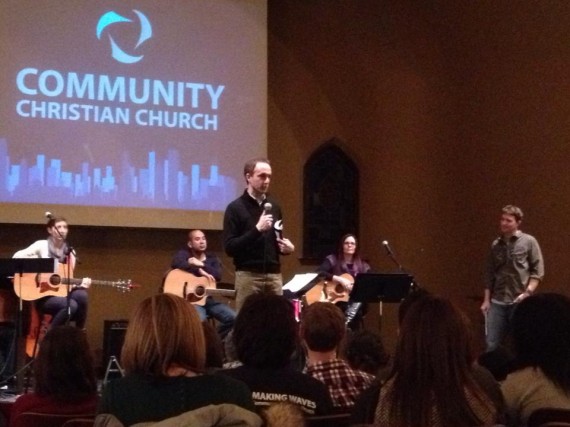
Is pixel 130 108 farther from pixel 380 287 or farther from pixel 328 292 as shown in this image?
pixel 380 287

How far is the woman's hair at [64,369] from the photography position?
9.86ft

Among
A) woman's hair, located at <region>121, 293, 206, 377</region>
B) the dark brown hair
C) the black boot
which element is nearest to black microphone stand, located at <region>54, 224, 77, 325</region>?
the dark brown hair

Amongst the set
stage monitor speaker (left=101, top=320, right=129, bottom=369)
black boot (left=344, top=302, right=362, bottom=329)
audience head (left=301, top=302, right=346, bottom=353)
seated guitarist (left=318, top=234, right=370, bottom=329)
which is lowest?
stage monitor speaker (left=101, top=320, right=129, bottom=369)

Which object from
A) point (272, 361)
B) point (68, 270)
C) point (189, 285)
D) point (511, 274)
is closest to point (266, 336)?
point (272, 361)

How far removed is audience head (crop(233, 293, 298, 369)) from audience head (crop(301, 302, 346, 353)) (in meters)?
0.67

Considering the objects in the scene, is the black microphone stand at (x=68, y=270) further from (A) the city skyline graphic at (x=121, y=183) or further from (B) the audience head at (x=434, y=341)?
(B) the audience head at (x=434, y=341)

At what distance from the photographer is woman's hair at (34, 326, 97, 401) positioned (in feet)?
9.86

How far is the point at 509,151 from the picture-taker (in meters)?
9.44

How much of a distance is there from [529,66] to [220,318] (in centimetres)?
411

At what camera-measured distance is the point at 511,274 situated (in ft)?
26.9

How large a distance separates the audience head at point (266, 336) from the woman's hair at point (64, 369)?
1.79ft

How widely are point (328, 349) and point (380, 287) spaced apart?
3.59 metres

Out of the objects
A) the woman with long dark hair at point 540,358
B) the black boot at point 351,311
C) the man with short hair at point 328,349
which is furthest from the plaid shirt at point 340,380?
the black boot at point 351,311

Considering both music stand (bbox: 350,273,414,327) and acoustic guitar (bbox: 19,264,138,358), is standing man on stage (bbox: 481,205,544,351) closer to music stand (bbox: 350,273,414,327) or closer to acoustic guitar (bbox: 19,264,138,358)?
music stand (bbox: 350,273,414,327)
